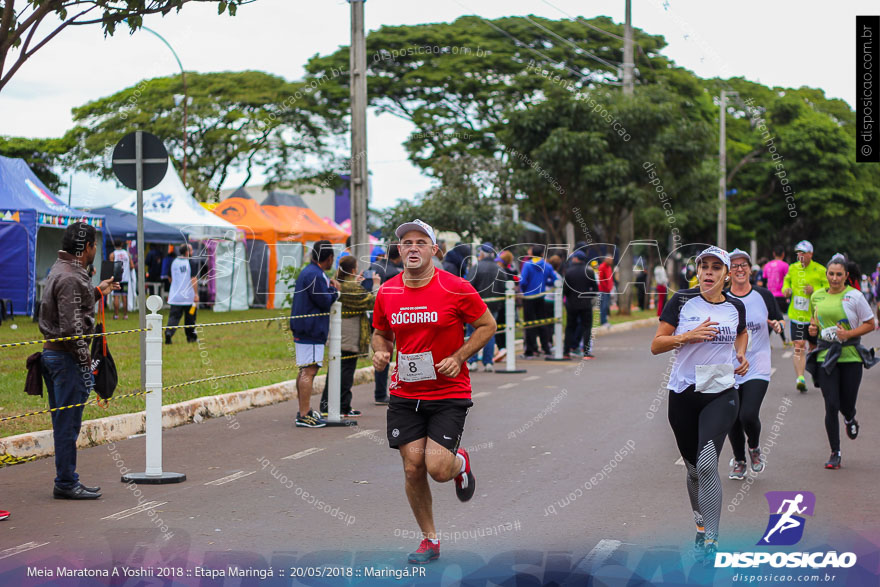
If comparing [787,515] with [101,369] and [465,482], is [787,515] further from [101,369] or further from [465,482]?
[101,369]

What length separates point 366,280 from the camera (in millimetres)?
13508

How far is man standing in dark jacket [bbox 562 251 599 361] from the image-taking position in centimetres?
1770

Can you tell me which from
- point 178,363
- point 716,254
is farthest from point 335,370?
point 716,254

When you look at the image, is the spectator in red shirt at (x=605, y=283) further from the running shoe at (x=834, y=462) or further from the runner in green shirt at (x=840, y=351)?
the running shoe at (x=834, y=462)

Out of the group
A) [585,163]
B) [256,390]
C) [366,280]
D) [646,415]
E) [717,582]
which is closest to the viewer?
[717,582]

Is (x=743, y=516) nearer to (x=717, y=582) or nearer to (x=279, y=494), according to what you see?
(x=717, y=582)

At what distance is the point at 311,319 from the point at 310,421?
107 centimetres

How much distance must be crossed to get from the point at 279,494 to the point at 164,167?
4.39m

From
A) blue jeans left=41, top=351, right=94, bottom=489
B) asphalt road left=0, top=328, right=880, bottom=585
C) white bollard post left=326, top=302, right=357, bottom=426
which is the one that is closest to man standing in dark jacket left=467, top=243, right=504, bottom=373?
asphalt road left=0, top=328, right=880, bottom=585

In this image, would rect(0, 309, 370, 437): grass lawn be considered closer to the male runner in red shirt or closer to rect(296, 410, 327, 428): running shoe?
rect(296, 410, 327, 428): running shoe

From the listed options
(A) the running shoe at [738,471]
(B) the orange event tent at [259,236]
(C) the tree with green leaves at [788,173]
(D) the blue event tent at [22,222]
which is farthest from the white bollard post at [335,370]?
(C) the tree with green leaves at [788,173]

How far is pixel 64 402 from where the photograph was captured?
7.04 metres

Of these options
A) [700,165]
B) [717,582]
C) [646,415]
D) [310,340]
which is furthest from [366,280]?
[700,165]

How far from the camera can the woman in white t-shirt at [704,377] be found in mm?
5441
